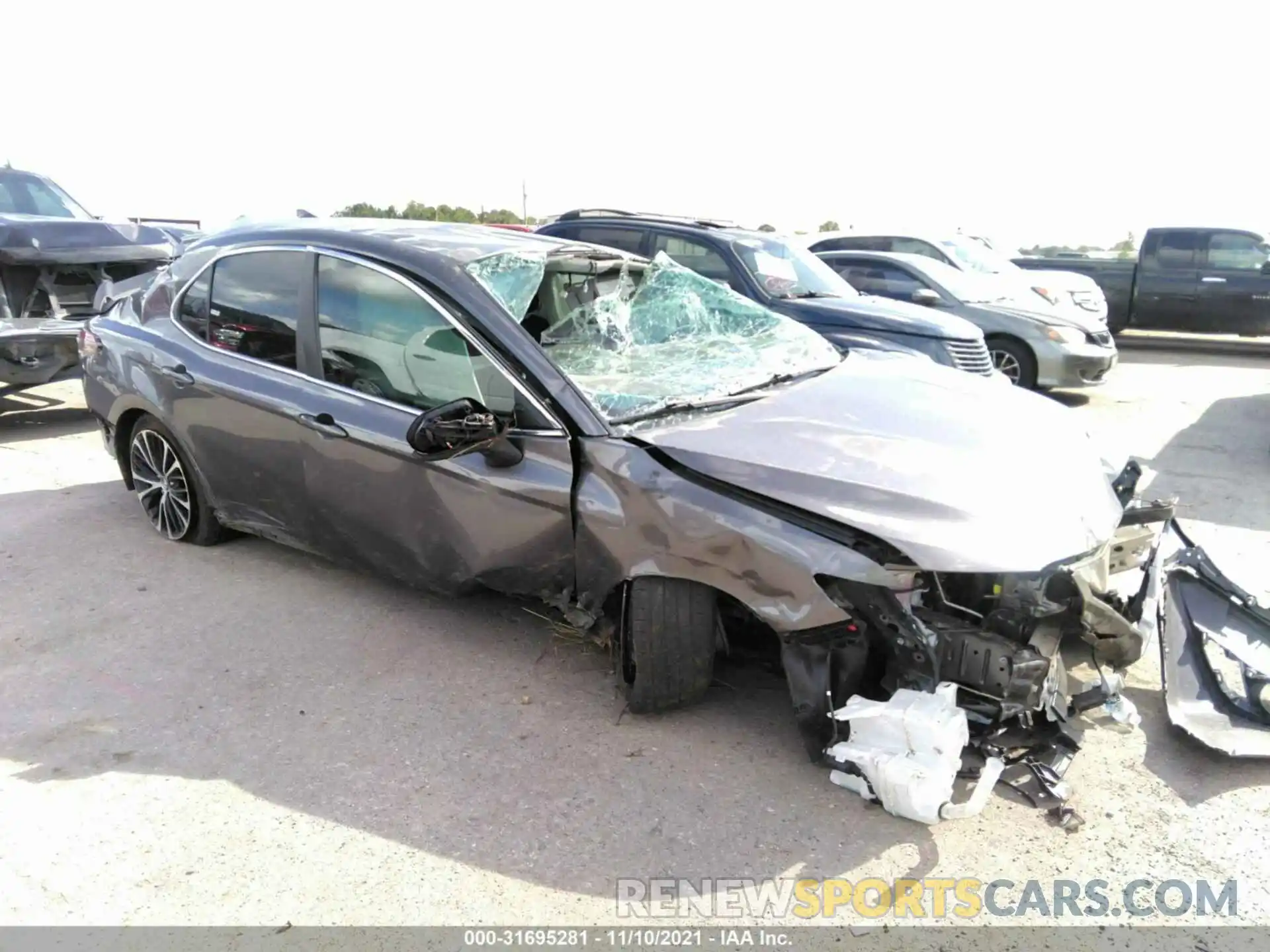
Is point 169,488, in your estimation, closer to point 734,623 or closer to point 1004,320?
point 734,623

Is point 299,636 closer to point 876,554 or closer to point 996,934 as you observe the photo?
point 876,554

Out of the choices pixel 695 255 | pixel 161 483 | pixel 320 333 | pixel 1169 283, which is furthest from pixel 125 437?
pixel 1169 283

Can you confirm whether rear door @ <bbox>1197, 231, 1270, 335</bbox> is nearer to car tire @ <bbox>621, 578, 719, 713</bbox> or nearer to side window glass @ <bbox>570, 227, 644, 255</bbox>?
side window glass @ <bbox>570, 227, 644, 255</bbox>

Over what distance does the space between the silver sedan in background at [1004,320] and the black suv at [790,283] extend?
1.54 m

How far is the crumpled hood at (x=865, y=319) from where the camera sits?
7.40m

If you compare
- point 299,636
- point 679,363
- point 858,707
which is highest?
point 679,363

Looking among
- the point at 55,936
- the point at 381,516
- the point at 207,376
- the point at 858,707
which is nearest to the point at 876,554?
the point at 858,707

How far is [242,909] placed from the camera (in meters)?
2.51

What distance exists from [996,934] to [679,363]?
7.78 ft

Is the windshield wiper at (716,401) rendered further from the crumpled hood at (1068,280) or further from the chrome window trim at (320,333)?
the crumpled hood at (1068,280)

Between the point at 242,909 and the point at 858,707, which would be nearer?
the point at 242,909

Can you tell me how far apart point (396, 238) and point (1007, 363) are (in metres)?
7.47

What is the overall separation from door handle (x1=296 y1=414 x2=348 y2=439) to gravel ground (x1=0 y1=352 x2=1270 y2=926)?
2.97 ft

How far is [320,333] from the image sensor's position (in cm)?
399
